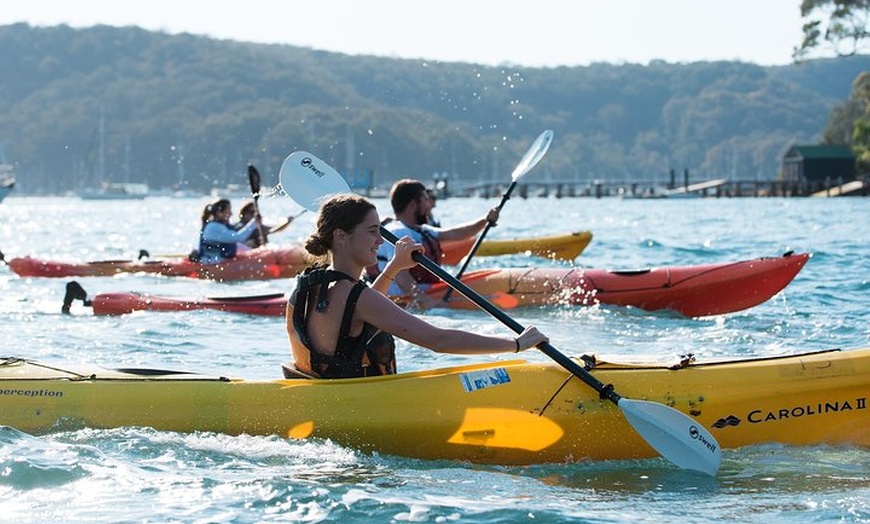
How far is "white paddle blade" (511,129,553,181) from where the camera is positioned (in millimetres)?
11297

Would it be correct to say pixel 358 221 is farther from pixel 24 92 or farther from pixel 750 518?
pixel 24 92

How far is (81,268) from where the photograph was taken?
15.7m

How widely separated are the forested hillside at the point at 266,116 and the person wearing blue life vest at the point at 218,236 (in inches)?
2814

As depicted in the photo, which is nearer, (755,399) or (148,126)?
(755,399)

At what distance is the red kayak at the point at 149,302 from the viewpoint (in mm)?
10797

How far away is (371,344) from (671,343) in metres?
4.21

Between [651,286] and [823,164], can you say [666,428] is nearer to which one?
[651,286]

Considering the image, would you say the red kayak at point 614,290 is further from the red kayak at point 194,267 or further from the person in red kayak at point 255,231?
the person in red kayak at point 255,231

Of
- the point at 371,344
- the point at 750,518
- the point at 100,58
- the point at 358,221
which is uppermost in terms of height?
the point at 100,58

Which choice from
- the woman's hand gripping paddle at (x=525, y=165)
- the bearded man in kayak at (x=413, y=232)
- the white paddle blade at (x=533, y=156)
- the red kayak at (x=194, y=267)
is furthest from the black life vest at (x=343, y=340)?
the red kayak at (x=194, y=267)

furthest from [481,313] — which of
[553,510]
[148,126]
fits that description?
[148,126]

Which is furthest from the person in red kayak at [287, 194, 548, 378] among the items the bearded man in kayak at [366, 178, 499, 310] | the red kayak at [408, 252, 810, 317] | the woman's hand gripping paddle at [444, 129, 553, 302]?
the red kayak at [408, 252, 810, 317]

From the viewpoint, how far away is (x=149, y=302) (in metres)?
11.2

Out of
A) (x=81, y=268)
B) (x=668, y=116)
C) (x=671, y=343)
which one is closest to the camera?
(x=671, y=343)
